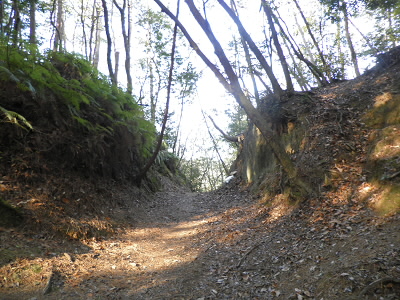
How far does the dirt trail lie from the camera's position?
148 inches

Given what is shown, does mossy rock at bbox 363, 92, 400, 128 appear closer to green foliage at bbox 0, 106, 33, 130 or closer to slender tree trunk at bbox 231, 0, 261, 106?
slender tree trunk at bbox 231, 0, 261, 106

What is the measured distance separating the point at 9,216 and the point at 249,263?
192 inches

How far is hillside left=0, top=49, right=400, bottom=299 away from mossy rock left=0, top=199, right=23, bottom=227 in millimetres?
34

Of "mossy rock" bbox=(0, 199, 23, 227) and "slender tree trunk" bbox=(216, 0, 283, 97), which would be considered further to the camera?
"slender tree trunk" bbox=(216, 0, 283, 97)

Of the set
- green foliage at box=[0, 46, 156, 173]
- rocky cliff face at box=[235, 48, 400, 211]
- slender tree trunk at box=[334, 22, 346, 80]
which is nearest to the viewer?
rocky cliff face at box=[235, 48, 400, 211]

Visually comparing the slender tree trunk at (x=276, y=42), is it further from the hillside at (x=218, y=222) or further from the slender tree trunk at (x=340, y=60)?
the slender tree trunk at (x=340, y=60)

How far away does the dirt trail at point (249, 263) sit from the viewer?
3758 mm

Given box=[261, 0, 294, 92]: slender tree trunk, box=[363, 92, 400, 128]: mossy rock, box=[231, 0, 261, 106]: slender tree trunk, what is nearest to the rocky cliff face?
box=[363, 92, 400, 128]: mossy rock

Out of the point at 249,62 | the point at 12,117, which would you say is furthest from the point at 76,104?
the point at 249,62

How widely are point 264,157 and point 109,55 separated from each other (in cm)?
920

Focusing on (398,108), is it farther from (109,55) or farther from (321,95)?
(109,55)

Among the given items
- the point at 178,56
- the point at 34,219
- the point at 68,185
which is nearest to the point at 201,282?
the point at 34,219

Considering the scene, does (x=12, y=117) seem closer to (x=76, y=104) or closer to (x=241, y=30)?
(x=76, y=104)

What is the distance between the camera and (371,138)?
7.31 metres
